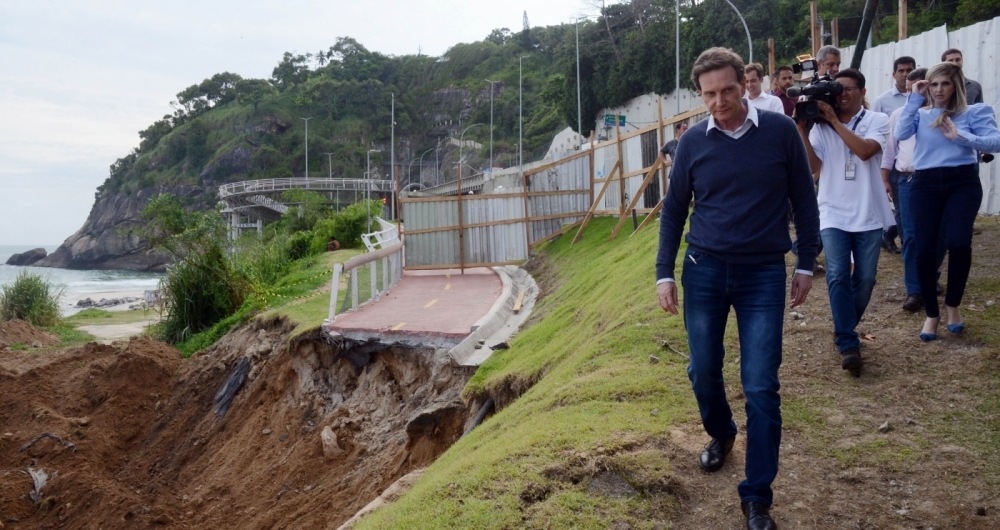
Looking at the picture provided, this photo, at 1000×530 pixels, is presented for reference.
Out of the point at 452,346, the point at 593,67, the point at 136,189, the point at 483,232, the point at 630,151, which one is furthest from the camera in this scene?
the point at 136,189

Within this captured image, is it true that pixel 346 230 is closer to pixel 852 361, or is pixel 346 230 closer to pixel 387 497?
pixel 387 497

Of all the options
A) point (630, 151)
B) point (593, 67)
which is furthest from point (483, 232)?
point (593, 67)

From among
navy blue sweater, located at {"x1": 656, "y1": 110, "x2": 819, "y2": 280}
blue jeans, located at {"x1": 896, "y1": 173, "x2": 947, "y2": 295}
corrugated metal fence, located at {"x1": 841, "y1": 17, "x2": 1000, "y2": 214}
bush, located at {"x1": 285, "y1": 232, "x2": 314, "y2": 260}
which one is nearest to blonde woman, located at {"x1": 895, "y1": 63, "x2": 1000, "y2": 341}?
blue jeans, located at {"x1": 896, "y1": 173, "x2": 947, "y2": 295}

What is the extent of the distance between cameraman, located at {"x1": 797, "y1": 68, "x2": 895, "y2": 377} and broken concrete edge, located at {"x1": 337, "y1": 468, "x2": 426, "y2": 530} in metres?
3.01

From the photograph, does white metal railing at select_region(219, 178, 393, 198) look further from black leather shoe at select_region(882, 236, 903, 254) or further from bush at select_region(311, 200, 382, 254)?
black leather shoe at select_region(882, 236, 903, 254)

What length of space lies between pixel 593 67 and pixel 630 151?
3711cm

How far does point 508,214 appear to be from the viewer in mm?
20109

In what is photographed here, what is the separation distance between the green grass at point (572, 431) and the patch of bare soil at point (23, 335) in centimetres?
1466

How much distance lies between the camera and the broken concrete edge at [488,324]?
1019 centimetres

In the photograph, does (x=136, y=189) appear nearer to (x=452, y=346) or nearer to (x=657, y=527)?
(x=452, y=346)

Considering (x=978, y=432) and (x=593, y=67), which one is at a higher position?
(x=593, y=67)

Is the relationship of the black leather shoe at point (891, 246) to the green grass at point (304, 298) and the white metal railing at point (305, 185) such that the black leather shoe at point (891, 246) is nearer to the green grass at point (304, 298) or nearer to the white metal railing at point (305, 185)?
the green grass at point (304, 298)

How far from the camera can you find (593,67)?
5300 cm

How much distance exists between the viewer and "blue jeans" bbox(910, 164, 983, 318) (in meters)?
5.58
